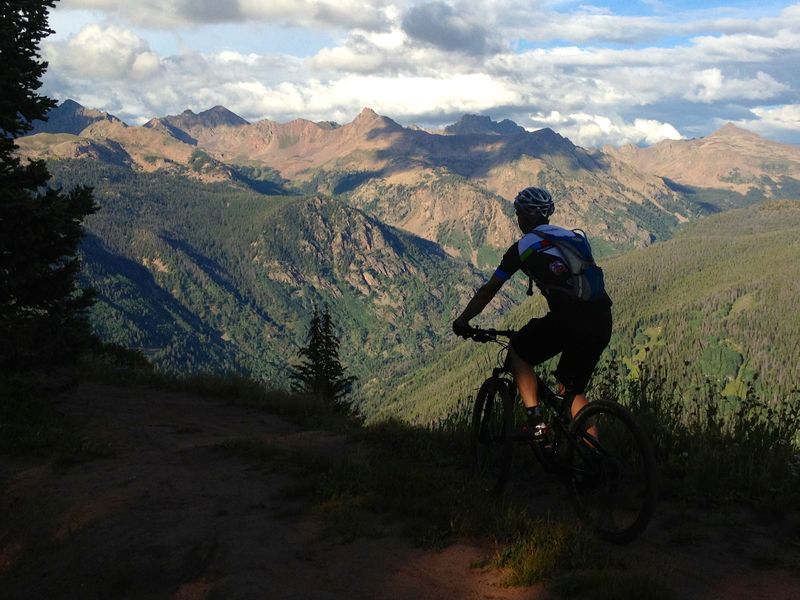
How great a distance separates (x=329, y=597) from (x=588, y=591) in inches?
86.8

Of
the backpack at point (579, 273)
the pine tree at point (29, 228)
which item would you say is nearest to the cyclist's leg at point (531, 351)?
the backpack at point (579, 273)

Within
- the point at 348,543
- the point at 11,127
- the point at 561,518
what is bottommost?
the point at 348,543

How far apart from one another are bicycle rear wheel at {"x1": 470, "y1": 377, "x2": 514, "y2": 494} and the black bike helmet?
7.76 ft

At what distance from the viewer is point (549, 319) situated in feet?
23.3

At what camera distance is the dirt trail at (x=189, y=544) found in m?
5.77

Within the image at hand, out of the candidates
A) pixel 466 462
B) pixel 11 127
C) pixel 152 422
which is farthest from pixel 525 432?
pixel 11 127

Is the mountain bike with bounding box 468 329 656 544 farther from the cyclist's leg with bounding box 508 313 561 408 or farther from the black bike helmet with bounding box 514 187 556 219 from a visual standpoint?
the black bike helmet with bounding box 514 187 556 219

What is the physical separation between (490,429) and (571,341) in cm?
243

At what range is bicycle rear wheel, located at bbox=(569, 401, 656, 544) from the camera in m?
6.46

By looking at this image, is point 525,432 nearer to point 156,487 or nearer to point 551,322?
point 551,322

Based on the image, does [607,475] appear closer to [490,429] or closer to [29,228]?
[490,429]

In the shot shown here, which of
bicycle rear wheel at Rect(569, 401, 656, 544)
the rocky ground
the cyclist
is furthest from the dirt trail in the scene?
the cyclist

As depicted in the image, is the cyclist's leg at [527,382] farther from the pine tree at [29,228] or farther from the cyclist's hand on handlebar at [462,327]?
the pine tree at [29,228]

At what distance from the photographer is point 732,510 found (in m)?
7.16
